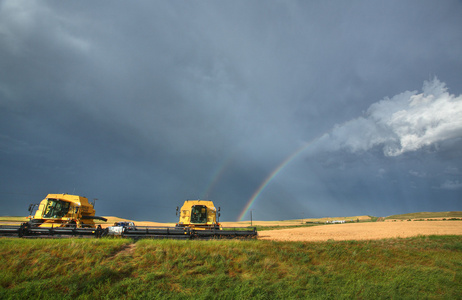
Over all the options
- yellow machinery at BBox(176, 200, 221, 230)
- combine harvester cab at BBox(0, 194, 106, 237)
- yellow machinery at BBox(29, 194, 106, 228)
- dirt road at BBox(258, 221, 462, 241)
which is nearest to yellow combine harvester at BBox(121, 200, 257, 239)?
yellow machinery at BBox(176, 200, 221, 230)

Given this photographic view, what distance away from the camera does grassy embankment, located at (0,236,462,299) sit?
25.2ft

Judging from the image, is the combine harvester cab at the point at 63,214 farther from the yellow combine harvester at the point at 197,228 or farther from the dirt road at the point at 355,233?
the dirt road at the point at 355,233

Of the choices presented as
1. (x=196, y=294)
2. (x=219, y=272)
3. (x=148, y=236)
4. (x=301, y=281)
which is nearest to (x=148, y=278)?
(x=196, y=294)

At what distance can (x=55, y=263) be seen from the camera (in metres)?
8.86

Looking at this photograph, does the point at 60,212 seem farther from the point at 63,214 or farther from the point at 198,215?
the point at 198,215

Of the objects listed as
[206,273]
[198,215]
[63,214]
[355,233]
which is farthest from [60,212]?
[355,233]

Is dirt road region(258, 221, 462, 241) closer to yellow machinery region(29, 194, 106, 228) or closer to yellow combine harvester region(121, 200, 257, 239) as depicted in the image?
yellow combine harvester region(121, 200, 257, 239)

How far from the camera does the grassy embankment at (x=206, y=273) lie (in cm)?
767

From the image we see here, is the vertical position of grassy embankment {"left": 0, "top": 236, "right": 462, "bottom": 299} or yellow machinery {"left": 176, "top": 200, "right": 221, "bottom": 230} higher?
yellow machinery {"left": 176, "top": 200, "right": 221, "bottom": 230}

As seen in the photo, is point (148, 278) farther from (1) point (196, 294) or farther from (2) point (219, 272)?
(2) point (219, 272)

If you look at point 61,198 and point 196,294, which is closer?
point 196,294

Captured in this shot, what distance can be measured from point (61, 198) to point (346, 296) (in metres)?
22.6

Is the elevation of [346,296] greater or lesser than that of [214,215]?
lesser

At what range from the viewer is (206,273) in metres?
9.39
